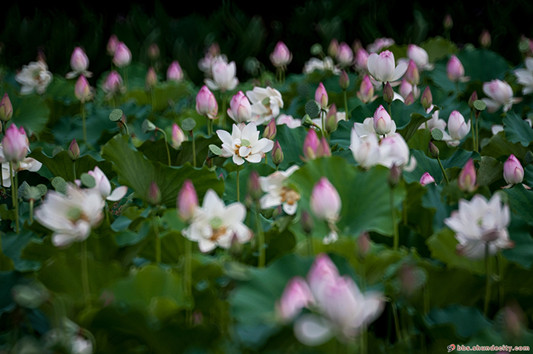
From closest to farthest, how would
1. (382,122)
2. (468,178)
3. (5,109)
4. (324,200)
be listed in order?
(324,200) < (468,178) < (382,122) < (5,109)

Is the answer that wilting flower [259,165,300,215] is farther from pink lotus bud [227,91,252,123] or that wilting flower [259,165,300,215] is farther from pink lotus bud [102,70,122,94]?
pink lotus bud [102,70,122,94]

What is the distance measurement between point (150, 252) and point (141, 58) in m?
2.65

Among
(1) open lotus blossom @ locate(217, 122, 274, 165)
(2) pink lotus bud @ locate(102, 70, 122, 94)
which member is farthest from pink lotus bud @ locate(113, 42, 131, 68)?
(1) open lotus blossom @ locate(217, 122, 274, 165)

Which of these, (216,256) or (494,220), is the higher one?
(494,220)

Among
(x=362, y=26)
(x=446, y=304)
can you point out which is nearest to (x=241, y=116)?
(x=446, y=304)

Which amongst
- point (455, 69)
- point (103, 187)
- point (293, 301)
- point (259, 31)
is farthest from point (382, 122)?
point (259, 31)

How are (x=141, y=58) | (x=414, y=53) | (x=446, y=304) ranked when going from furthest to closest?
1. (x=141, y=58)
2. (x=414, y=53)
3. (x=446, y=304)

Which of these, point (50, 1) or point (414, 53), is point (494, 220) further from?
point (50, 1)

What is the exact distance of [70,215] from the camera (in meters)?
1.13

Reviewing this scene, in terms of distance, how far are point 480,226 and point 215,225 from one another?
0.44 meters

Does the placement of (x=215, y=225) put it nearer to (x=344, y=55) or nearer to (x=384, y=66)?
(x=384, y=66)

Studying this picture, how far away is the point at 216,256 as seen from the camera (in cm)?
135

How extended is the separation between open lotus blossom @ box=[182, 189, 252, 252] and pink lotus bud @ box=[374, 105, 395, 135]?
0.57 metres

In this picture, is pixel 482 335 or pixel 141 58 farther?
pixel 141 58
